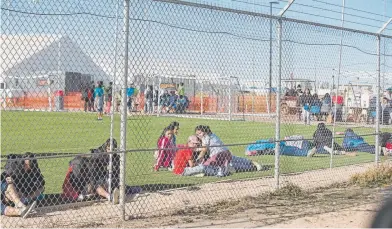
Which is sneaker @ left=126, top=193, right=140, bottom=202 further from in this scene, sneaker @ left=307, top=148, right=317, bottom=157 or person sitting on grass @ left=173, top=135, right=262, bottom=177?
sneaker @ left=307, top=148, right=317, bottom=157

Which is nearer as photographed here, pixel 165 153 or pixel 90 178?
pixel 90 178

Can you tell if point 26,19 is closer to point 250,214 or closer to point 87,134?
point 250,214

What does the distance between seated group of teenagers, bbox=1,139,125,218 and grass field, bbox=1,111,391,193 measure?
0.93 m

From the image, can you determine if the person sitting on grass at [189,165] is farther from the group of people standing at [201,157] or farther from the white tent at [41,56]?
the white tent at [41,56]

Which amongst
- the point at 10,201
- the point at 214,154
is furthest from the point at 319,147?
the point at 10,201

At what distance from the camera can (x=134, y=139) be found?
14.7 m

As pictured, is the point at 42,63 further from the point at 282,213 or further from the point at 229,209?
the point at 282,213

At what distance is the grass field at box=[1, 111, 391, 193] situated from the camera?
9.59 meters

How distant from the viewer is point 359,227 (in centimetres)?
637

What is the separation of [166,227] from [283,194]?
2.70 metres

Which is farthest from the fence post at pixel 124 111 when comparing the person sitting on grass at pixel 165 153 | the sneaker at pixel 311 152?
the sneaker at pixel 311 152

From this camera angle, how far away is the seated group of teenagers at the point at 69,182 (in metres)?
6.67

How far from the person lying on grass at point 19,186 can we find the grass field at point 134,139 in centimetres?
127

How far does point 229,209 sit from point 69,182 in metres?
2.05
